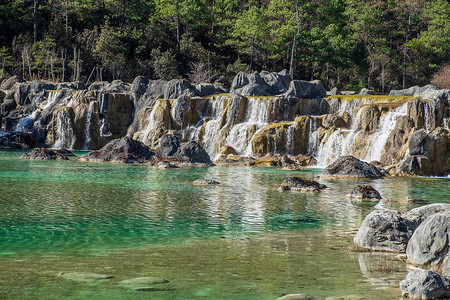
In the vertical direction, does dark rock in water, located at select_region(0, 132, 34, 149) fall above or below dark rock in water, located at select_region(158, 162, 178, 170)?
above

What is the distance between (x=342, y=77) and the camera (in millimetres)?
63188

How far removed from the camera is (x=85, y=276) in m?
7.26

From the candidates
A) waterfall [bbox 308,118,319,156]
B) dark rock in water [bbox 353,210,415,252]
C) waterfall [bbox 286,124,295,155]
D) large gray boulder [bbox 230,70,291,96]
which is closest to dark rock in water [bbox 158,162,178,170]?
waterfall [bbox 286,124,295,155]

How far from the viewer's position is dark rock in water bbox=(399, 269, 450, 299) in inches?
251

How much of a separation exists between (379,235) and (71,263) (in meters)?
5.53

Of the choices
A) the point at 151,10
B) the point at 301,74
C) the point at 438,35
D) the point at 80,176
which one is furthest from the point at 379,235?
the point at 151,10

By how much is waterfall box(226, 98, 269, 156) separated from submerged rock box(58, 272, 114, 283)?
29.3 m

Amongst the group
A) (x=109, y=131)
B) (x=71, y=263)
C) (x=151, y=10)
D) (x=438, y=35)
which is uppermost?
(x=151, y=10)

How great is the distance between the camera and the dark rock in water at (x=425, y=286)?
6.36 meters

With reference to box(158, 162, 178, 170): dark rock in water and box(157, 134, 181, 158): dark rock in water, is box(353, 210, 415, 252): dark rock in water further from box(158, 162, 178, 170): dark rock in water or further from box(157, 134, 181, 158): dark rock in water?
box(157, 134, 181, 158): dark rock in water

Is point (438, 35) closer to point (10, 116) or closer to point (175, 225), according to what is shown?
point (10, 116)

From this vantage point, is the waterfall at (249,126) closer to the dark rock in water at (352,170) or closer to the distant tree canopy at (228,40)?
the dark rock in water at (352,170)

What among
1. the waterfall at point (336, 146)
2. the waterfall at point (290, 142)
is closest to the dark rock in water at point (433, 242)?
the waterfall at point (336, 146)

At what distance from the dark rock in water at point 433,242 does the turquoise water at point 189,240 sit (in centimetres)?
36
